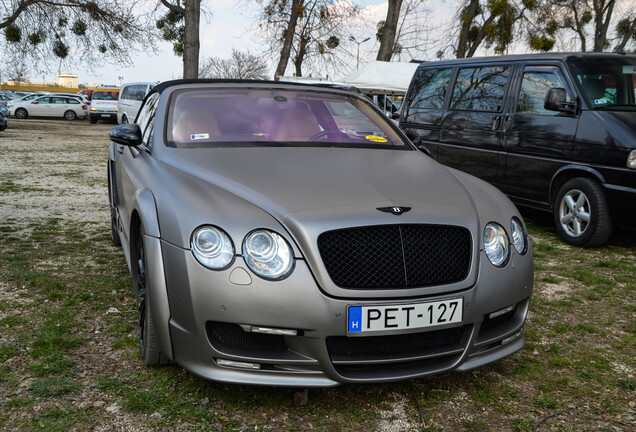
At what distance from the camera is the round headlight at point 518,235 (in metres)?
2.95

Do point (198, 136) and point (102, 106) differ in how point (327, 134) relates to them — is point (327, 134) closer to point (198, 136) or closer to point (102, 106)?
point (198, 136)

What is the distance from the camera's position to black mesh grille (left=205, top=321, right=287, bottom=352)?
8.25 ft

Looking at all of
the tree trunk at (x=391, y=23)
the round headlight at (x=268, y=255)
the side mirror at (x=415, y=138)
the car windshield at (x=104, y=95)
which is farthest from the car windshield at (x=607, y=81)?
the car windshield at (x=104, y=95)

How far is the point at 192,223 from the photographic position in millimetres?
2566

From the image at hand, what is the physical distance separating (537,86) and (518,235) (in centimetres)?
385

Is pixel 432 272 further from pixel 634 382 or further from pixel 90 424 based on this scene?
pixel 90 424

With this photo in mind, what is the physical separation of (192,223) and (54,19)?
81.3 ft

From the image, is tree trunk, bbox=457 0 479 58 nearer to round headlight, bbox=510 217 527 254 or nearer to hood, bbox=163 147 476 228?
hood, bbox=163 147 476 228

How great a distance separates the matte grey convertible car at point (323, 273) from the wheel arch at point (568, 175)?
301cm

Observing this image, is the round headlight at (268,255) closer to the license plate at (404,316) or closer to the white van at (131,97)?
the license plate at (404,316)

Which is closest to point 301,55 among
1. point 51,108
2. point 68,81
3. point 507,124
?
point 51,108

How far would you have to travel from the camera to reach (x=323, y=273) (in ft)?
8.03

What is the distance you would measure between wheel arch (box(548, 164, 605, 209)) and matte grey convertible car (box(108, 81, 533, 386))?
9.87 ft

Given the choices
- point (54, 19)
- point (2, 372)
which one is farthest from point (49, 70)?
point (2, 372)
